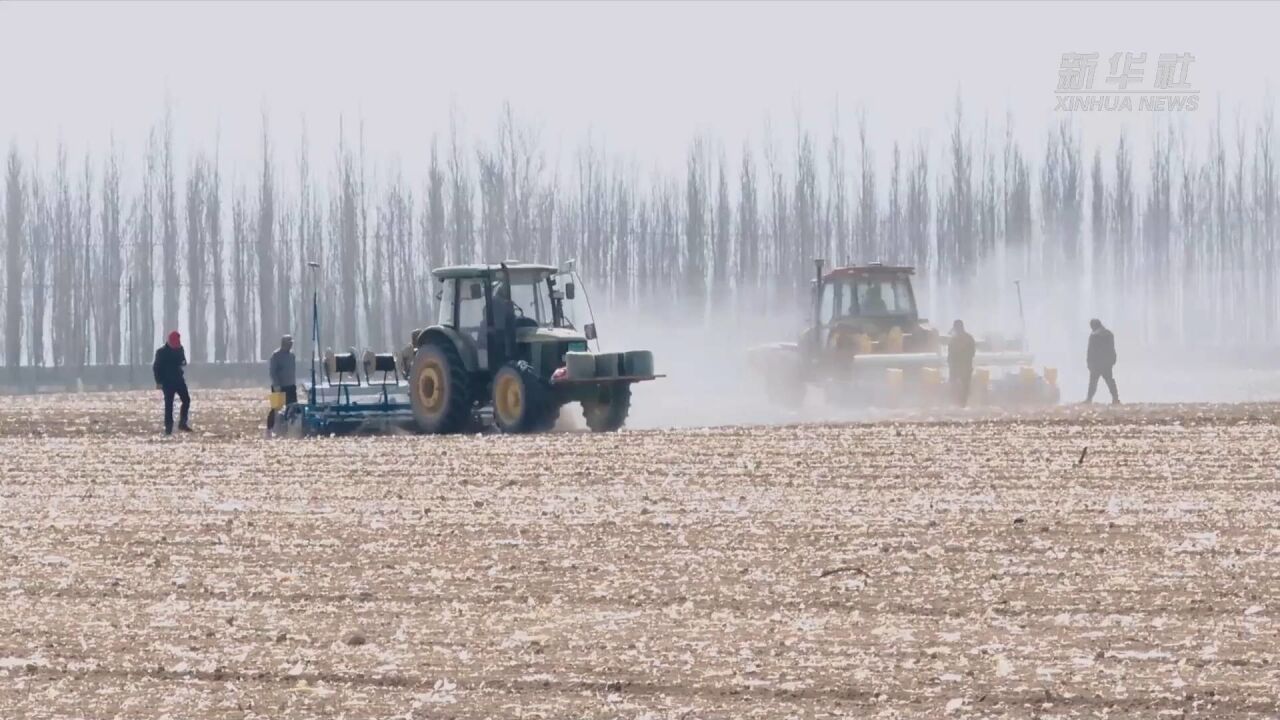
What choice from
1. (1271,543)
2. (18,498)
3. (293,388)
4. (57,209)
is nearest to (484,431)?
(293,388)

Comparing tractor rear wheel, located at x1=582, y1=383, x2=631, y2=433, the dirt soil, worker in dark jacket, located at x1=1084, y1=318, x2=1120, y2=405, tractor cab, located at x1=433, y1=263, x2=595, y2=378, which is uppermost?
tractor cab, located at x1=433, y1=263, x2=595, y2=378

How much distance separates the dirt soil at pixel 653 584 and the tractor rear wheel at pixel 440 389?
11.5 feet

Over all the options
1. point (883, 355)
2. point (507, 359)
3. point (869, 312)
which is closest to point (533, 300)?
point (507, 359)

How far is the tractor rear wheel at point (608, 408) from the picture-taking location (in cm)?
2431

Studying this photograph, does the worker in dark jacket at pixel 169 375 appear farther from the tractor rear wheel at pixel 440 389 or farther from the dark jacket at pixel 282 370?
the tractor rear wheel at pixel 440 389

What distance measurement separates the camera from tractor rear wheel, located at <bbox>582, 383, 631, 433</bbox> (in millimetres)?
24312

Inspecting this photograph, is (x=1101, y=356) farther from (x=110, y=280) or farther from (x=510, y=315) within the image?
(x=110, y=280)

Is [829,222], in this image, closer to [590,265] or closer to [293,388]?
[590,265]

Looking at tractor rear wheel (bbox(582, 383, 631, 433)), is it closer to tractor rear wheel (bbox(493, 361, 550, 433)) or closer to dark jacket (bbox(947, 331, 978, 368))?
tractor rear wheel (bbox(493, 361, 550, 433))

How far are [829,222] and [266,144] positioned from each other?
64.4 ft

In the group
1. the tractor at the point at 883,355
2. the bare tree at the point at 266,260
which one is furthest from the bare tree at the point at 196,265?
the tractor at the point at 883,355

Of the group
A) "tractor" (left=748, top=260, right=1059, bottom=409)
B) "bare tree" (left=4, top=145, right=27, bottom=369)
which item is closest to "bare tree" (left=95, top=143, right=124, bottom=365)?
"bare tree" (left=4, top=145, right=27, bottom=369)

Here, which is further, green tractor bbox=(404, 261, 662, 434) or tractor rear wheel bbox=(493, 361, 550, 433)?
green tractor bbox=(404, 261, 662, 434)

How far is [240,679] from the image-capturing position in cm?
914
